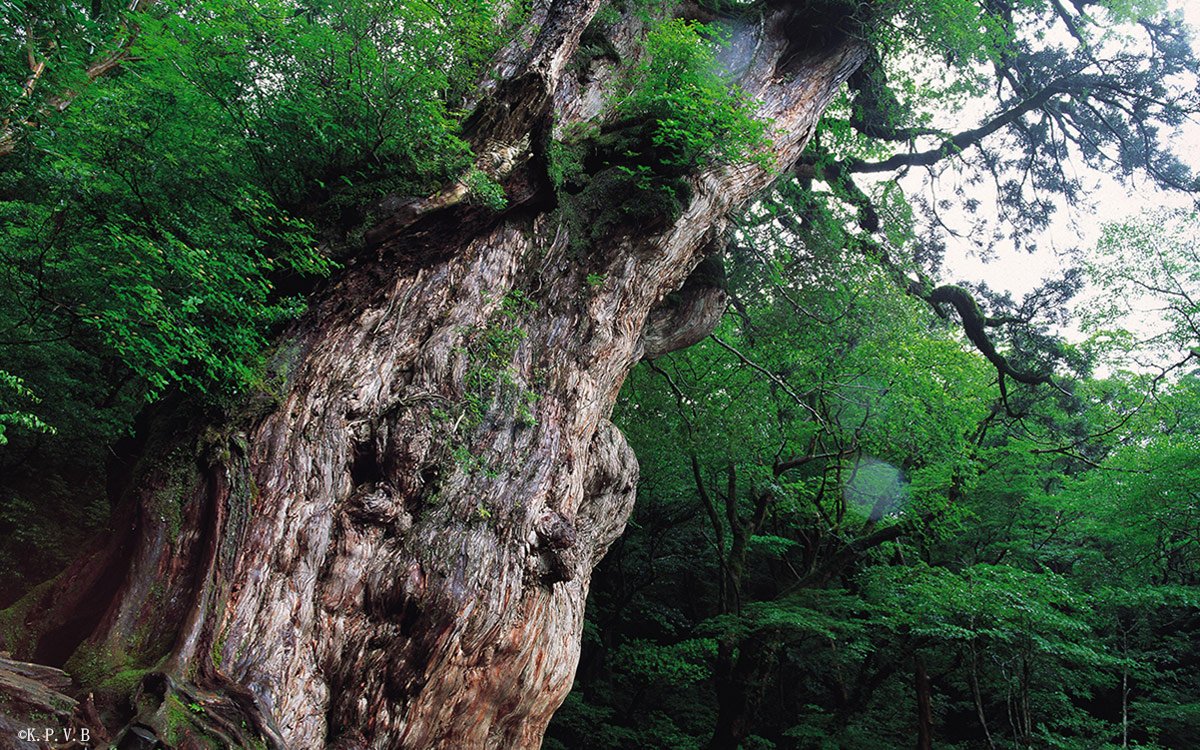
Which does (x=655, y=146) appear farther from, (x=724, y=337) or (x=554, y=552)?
(x=724, y=337)

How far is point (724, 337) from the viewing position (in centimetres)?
1297

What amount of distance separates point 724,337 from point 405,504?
9955 mm

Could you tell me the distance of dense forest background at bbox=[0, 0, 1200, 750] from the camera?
329 cm

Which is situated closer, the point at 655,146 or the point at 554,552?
the point at 554,552

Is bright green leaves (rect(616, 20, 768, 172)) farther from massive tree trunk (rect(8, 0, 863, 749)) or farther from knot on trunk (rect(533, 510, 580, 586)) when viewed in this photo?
knot on trunk (rect(533, 510, 580, 586))

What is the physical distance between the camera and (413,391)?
411cm

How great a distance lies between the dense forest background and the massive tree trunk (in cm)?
8

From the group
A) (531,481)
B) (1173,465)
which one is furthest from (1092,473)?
(531,481)

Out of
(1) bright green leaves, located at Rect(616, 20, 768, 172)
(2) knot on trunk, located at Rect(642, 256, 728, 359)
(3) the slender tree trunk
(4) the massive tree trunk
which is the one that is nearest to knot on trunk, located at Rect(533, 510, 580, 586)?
(4) the massive tree trunk

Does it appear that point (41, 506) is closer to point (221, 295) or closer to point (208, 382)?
point (208, 382)

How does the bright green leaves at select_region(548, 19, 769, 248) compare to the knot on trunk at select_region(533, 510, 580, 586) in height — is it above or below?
above

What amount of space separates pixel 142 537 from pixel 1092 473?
1299 centimetres

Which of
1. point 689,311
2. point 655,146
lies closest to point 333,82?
point 655,146

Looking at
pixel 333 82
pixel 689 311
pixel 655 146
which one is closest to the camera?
pixel 333 82
